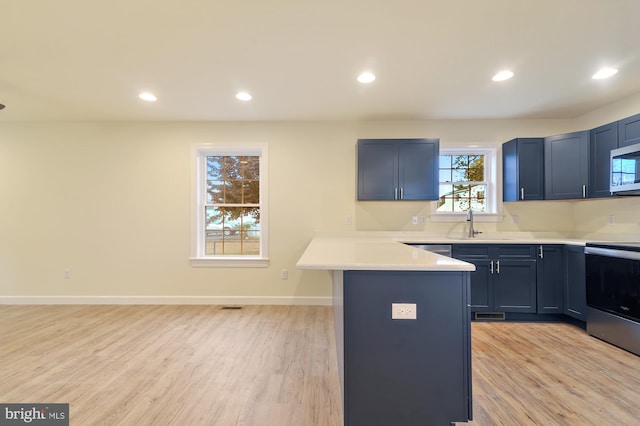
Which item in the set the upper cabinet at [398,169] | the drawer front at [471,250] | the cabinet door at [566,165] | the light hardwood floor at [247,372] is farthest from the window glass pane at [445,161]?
the light hardwood floor at [247,372]

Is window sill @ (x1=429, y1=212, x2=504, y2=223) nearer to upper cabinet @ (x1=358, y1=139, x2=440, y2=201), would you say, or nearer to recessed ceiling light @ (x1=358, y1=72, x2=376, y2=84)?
upper cabinet @ (x1=358, y1=139, x2=440, y2=201)

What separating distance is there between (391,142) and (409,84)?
33.1 inches

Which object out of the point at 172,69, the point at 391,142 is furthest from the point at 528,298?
the point at 172,69

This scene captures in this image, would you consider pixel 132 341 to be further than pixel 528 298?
No

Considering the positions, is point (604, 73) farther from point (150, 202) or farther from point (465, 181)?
point (150, 202)

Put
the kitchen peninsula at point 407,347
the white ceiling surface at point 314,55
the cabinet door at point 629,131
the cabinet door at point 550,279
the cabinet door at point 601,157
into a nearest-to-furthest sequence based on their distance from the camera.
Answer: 1. the kitchen peninsula at point 407,347
2. the white ceiling surface at point 314,55
3. the cabinet door at point 629,131
4. the cabinet door at point 601,157
5. the cabinet door at point 550,279

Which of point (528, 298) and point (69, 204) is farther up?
point (69, 204)

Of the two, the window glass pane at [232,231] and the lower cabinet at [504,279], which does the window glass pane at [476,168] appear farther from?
the window glass pane at [232,231]

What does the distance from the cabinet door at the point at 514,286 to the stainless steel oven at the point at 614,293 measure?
0.46 m

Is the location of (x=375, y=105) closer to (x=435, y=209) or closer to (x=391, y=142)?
(x=391, y=142)

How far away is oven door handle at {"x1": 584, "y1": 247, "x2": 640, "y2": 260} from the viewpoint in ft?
7.62

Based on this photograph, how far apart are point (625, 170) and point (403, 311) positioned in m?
2.95

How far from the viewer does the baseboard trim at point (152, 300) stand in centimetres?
360

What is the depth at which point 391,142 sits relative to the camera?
11.1 ft
